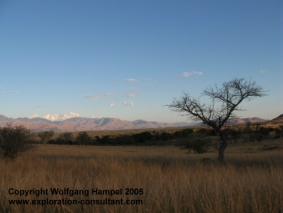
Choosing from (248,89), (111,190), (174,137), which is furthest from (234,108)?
(174,137)

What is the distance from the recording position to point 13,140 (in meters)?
19.6

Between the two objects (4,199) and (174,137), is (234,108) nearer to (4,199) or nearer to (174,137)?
(4,199)

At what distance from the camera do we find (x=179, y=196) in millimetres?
5293

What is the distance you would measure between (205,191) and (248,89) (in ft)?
41.8

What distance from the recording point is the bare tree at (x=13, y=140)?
1908 centimetres

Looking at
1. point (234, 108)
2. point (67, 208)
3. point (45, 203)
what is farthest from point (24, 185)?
point (234, 108)

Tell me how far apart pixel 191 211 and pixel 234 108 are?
13332 millimetres

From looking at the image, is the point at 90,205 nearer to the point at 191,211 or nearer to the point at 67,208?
the point at 67,208

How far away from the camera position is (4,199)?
5477 mm

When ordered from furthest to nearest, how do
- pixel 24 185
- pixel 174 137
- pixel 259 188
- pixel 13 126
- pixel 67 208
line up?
1. pixel 174 137
2. pixel 13 126
3. pixel 24 185
4. pixel 259 188
5. pixel 67 208

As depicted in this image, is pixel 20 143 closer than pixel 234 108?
No

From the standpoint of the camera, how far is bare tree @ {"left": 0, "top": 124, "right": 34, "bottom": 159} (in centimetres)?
1908

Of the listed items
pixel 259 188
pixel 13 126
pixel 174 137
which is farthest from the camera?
pixel 174 137

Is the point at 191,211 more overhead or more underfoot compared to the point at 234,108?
more underfoot
